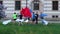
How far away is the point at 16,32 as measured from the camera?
23.9 metres

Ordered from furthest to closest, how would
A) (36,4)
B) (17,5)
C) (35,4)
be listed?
(17,5)
(36,4)
(35,4)

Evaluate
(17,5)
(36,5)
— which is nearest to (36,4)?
(36,5)

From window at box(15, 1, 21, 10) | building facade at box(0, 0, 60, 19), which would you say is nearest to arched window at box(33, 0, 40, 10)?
building facade at box(0, 0, 60, 19)

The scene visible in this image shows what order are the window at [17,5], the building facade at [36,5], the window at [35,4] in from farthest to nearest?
the window at [17,5] → the window at [35,4] → the building facade at [36,5]

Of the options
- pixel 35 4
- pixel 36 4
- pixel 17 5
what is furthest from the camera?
pixel 17 5

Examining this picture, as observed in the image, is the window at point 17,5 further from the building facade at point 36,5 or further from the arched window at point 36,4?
the arched window at point 36,4

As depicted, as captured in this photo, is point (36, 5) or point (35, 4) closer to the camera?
point (35, 4)

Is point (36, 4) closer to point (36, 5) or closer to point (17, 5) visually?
point (36, 5)

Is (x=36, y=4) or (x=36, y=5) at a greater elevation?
(x=36, y=4)

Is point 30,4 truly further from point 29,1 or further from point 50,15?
point 50,15

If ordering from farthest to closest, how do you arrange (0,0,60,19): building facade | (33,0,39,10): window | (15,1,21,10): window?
(15,1,21,10): window < (33,0,39,10): window < (0,0,60,19): building facade

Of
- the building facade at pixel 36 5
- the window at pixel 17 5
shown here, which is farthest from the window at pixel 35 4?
the window at pixel 17 5

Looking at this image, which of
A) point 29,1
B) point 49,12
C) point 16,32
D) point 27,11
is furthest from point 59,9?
point 16,32

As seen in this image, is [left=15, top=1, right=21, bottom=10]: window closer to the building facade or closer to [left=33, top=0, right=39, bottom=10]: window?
the building facade
